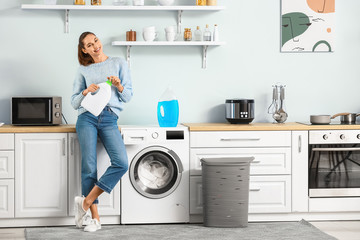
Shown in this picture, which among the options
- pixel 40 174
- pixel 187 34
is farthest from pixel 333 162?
pixel 40 174

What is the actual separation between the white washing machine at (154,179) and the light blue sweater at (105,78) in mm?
237

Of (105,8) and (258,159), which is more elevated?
(105,8)

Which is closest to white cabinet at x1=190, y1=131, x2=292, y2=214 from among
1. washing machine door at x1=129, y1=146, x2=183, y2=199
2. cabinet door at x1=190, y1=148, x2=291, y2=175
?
cabinet door at x1=190, y1=148, x2=291, y2=175

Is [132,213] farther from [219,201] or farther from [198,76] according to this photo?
[198,76]

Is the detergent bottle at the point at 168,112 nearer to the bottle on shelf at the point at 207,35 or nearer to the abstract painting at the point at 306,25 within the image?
the bottle on shelf at the point at 207,35

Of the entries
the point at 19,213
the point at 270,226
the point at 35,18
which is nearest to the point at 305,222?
the point at 270,226

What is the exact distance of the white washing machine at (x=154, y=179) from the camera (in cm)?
400

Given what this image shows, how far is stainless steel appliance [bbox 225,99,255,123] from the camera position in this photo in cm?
429

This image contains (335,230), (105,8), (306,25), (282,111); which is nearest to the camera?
(335,230)

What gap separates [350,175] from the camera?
13.7 feet

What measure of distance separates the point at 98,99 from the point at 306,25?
198 cm

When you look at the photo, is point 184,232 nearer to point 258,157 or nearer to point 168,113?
point 258,157

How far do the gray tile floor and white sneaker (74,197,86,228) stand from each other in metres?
0.39

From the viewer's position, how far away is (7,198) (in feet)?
13.0
